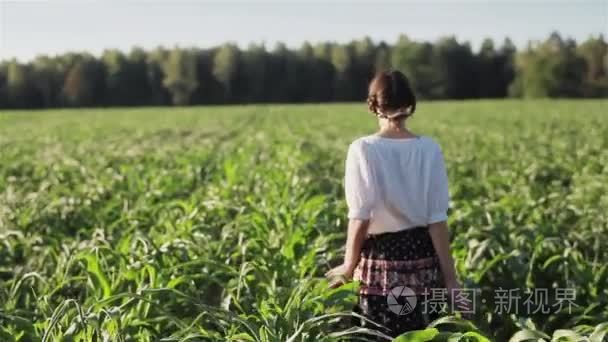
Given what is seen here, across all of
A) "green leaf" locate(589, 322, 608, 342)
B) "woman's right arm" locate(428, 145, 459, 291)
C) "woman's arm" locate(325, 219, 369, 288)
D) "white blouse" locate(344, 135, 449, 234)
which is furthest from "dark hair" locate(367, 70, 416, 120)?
"green leaf" locate(589, 322, 608, 342)

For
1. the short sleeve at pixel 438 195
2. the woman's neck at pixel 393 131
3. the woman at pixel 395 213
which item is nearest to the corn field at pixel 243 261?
the woman at pixel 395 213

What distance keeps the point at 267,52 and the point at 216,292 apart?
3454 inches

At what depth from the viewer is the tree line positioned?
7919cm

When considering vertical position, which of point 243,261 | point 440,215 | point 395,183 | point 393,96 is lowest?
point 243,261

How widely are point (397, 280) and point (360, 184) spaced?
436 millimetres

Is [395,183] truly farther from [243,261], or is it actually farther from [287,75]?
[287,75]

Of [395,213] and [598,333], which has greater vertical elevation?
[395,213]

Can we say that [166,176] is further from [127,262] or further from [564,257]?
[564,257]

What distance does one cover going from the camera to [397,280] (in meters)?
3.13

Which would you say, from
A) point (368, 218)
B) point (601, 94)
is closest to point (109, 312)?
point (368, 218)

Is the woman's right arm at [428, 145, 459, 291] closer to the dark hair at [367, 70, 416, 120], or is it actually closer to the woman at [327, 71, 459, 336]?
the woman at [327, 71, 459, 336]

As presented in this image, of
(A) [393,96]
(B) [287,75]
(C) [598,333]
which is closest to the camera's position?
(C) [598,333]

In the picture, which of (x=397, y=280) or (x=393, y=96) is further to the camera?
(x=397, y=280)

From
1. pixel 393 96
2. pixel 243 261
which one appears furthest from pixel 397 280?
pixel 243 261
